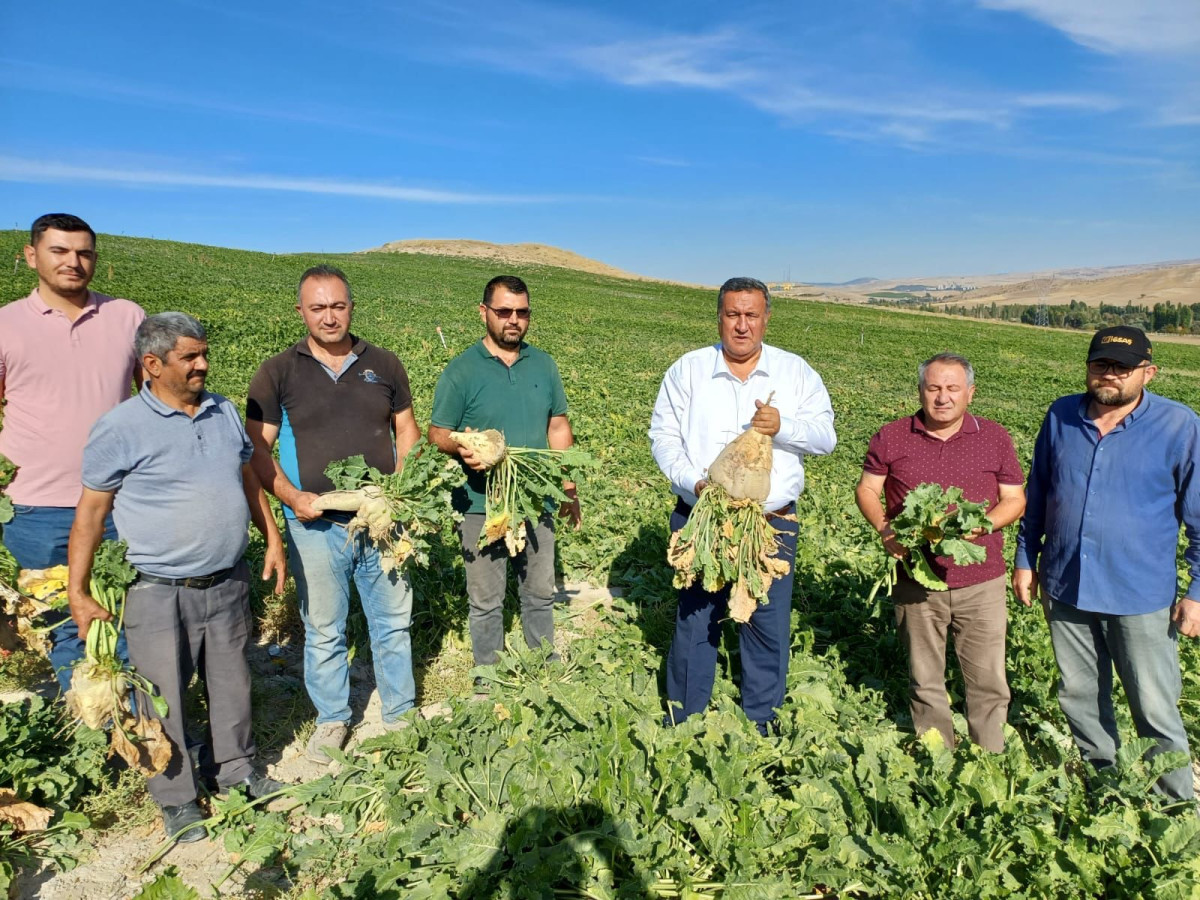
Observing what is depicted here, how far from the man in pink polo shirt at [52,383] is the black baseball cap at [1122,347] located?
4970 millimetres

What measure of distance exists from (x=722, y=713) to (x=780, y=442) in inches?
57.7

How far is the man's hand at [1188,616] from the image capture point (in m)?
3.37

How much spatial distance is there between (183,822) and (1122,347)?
5072mm

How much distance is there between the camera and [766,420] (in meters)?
3.48

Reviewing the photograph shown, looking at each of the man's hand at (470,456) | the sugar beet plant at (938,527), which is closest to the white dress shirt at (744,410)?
the sugar beet plant at (938,527)

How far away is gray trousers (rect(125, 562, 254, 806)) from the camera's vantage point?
332 centimetres

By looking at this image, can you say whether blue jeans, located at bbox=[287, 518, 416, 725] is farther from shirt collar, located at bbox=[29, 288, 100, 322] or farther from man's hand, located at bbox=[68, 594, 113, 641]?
shirt collar, located at bbox=[29, 288, 100, 322]

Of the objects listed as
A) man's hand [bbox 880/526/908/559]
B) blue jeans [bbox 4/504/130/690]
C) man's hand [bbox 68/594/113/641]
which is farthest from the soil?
man's hand [bbox 880/526/908/559]

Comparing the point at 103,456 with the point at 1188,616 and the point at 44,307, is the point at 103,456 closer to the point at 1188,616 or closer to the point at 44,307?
the point at 44,307

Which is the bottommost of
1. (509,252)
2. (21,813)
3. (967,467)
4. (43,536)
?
(21,813)

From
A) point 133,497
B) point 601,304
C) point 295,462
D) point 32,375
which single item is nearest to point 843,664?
point 295,462

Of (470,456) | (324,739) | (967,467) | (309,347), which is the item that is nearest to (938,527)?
(967,467)

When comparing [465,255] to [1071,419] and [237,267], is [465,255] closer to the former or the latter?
[237,267]

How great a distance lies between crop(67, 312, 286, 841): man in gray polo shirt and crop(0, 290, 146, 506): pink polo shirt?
1.92 feet
